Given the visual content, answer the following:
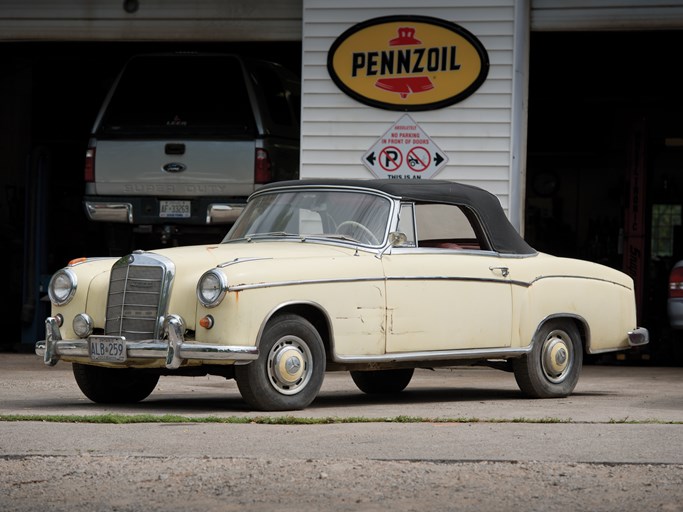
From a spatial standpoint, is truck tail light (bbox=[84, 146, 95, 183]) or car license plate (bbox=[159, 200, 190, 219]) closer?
car license plate (bbox=[159, 200, 190, 219])

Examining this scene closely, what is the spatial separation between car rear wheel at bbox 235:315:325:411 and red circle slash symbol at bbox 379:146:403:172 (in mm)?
6109

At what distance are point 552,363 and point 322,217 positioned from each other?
7.04 feet

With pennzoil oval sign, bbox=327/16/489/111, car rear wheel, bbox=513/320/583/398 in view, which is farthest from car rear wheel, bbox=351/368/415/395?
pennzoil oval sign, bbox=327/16/489/111

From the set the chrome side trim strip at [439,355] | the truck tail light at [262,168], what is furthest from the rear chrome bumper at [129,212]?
the chrome side trim strip at [439,355]

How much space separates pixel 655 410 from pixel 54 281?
4.29 metres

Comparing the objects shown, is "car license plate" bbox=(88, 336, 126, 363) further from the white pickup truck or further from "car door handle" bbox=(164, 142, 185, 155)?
"car door handle" bbox=(164, 142, 185, 155)

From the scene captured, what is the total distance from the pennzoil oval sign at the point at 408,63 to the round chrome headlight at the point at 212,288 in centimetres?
670

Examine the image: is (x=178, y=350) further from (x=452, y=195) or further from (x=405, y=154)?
(x=405, y=154)

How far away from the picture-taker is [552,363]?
1087 centimetres

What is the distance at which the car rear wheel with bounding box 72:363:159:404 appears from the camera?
1000cm

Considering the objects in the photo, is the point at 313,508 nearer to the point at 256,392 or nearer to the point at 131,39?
the point at 256,392

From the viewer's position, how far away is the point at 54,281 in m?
9.95

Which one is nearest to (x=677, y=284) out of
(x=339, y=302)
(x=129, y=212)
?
(x=129, y=212)

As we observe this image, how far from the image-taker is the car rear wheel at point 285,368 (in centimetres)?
904
